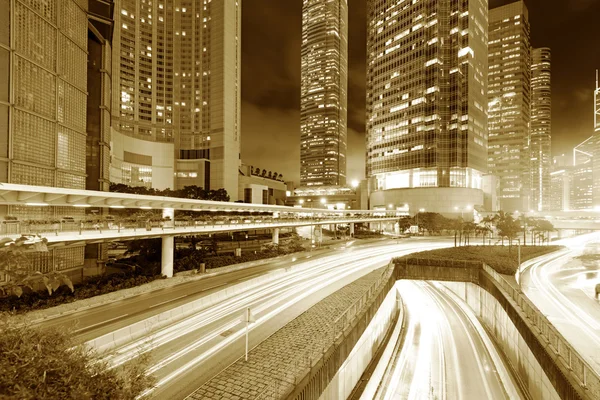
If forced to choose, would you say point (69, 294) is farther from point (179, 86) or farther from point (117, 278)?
point (179, 86)

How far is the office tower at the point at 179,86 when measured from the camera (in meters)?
113

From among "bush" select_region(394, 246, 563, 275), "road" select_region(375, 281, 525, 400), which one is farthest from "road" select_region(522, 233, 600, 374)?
"road" select_region(375, 281, 525, 400)

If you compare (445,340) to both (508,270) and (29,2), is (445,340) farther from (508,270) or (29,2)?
(29,2)

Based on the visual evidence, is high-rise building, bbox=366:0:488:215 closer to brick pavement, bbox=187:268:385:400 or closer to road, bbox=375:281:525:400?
road, bbox=375:281:525:400

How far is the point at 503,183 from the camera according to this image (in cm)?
18675

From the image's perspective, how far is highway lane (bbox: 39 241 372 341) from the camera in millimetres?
17672

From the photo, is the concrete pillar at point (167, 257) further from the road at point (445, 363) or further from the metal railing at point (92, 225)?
the road at point (445, 363)

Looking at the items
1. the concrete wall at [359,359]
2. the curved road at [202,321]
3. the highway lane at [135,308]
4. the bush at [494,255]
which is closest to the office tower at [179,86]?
the bush at [494,255]

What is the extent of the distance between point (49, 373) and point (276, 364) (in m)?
9.02

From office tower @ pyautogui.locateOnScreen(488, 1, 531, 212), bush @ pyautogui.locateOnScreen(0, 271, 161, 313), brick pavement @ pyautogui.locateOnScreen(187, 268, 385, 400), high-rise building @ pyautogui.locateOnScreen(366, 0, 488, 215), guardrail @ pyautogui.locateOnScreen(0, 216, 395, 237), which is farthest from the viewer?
office tower @ pyautogui.locateOnScreen(488, 1, 531, 212)

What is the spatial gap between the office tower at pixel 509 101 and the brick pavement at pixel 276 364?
19663 centimetres

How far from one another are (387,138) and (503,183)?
10144 centimetres

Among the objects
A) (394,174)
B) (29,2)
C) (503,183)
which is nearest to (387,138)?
(394,174)

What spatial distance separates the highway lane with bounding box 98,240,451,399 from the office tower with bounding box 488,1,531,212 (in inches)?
7463
